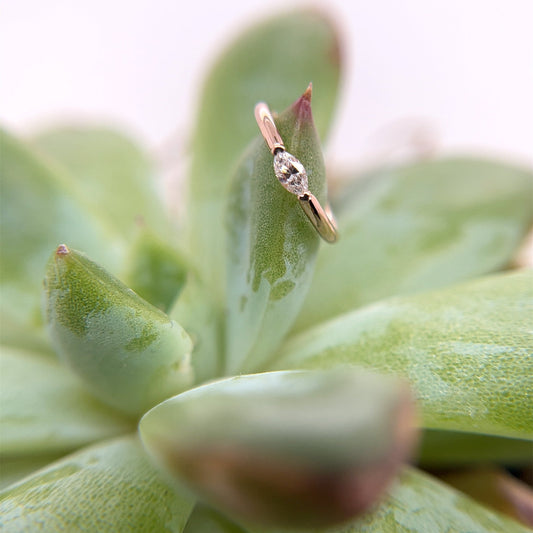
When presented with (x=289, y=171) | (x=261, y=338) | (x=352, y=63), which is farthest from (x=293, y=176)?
(x=352, y=63)

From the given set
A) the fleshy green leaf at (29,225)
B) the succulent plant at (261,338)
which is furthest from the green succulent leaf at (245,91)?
the fleshy green leaf at (29,225)

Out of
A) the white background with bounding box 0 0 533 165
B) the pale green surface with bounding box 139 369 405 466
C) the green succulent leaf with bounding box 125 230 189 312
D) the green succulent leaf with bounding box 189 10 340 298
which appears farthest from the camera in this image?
the white background with bounding box 0 0 533 165

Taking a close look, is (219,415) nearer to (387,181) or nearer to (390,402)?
(390,402)

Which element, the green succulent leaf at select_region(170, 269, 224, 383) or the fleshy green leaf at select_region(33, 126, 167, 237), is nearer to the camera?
the green succulent leaf at select_region(170, 269, 224, 383)

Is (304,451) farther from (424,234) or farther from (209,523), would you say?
(424,234)

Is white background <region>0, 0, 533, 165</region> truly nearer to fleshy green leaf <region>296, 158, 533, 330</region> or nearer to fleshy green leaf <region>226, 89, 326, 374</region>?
fleshy green leaf <region>296, 158, 533, 330</region>

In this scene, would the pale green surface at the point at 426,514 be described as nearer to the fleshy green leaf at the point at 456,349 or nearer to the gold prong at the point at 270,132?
the fleshy green leaf at the point at 456,349

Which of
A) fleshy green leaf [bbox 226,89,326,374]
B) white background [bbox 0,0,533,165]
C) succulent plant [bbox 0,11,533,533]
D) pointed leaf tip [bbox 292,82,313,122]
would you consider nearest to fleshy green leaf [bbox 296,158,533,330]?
succulent plant [bbox 0,11,533,533]
